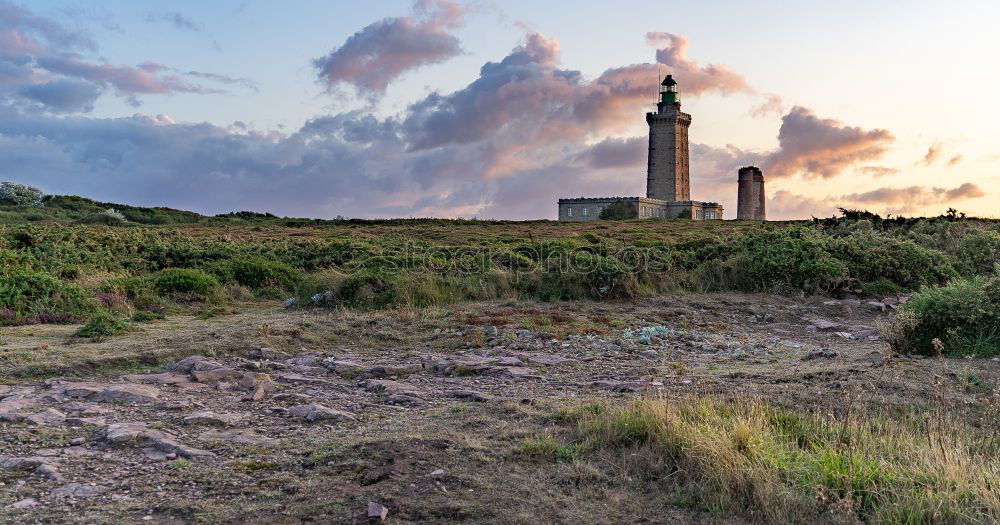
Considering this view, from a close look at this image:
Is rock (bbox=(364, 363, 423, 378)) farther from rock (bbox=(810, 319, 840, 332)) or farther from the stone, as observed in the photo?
rock (bbox=(810, 319, 840, 332))

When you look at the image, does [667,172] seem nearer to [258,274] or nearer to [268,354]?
[258,274]

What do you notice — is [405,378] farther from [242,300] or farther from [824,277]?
[824,277]

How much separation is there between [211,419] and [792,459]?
4.61 m

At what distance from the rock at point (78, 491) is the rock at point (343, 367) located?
A: 3.78m

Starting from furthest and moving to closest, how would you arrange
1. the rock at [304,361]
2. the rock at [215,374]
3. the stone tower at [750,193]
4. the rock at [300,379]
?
the stone tower at [750,193] → the rock at [304,361] → the rock at [300,379] → the rock at [215,374]

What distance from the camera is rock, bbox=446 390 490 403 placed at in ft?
23.4

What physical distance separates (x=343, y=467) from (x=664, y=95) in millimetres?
95269

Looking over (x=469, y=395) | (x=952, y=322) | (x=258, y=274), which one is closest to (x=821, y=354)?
(x=952, y=322)

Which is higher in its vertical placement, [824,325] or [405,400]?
[824,325]

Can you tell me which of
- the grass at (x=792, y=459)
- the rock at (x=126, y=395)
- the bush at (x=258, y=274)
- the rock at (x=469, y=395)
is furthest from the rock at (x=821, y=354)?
the bush at (x=258, y=274)

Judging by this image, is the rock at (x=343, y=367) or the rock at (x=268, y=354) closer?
the rock at (x=343, y=367)

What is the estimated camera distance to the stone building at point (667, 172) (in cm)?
8875

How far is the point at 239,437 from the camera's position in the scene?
5.87 m

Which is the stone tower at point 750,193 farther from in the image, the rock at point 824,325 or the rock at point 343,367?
the rock at point 343,367
